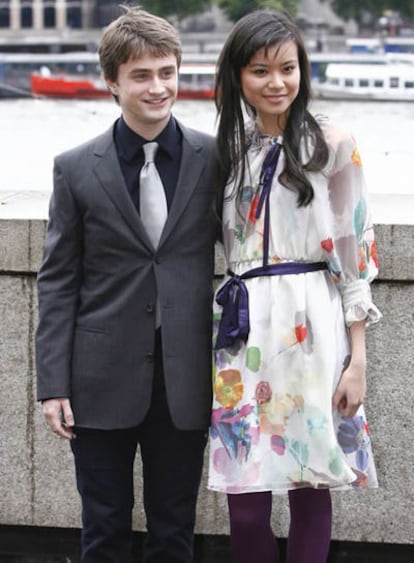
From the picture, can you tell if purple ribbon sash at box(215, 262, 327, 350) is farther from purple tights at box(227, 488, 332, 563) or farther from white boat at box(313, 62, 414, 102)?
white boat at box(313, 62, 414, 102)

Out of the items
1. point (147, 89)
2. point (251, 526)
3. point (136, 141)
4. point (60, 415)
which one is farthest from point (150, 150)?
point (251, 526)

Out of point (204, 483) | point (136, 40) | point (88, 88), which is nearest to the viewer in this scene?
point (136, 40)

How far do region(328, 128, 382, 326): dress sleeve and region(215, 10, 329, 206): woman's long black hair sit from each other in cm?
5

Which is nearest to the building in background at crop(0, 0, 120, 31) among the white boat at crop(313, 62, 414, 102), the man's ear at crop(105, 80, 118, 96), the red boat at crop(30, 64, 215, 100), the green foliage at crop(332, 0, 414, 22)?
the green foliage at crop(332, 0, 414, 22)

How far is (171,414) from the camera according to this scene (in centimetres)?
325

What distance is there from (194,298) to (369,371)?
1026 millimetres

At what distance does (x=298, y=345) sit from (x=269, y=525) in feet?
1.62

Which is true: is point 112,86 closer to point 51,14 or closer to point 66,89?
point 66,89

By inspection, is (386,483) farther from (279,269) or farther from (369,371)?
(279,269)

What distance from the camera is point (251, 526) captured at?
325 cm

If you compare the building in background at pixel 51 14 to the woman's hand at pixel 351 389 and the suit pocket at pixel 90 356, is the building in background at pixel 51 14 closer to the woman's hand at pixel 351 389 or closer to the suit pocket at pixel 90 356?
the suit pocket at pixel 90 356

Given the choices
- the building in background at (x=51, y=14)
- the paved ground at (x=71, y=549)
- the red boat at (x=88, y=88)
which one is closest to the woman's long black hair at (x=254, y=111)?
the paved ground at (x=71, y=549)

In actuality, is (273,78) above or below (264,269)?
above

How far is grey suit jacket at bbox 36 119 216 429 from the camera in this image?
323 cm
